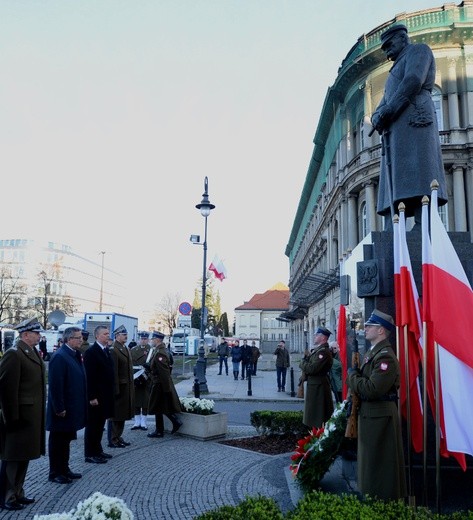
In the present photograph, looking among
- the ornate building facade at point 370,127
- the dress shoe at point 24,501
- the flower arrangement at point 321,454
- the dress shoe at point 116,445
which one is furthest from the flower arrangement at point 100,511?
the ornate building facade at point 370,127

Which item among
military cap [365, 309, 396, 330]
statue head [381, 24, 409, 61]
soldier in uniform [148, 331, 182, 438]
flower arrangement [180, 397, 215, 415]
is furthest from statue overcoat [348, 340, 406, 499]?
soldier in uniform [148, 331, 182, 438]

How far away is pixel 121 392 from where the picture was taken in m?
9.38

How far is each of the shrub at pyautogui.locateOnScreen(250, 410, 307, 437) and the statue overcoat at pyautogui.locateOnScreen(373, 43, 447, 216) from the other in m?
5.00

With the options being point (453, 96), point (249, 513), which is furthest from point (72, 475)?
point (453, 96)

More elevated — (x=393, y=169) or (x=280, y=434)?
(x=393, y=169)

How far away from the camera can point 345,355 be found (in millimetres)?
7133

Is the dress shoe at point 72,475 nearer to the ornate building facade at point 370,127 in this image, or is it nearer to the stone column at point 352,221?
the ornate building facade at point 370,127

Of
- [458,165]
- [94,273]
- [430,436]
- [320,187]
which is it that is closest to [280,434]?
[430,436]

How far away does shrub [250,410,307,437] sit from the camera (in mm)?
9539

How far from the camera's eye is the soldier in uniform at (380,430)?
4.54 metres

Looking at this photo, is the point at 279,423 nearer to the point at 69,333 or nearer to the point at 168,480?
the point at 168,480

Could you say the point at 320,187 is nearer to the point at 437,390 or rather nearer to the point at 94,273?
the point at 437,390

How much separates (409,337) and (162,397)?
6435 millimetres

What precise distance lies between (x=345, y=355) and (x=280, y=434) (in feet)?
10.8
